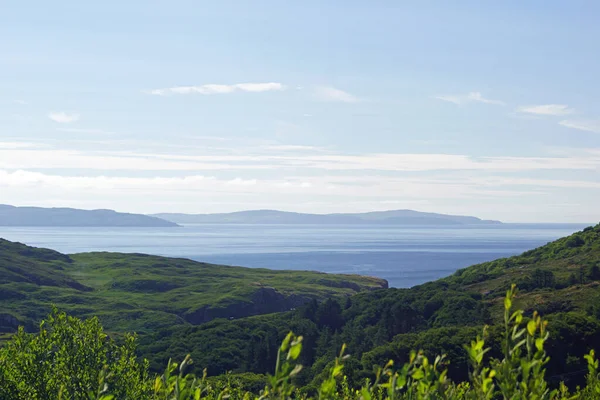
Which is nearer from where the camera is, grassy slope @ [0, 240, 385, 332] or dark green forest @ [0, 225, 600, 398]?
dark green forest @ [0, 225, 600, 398]

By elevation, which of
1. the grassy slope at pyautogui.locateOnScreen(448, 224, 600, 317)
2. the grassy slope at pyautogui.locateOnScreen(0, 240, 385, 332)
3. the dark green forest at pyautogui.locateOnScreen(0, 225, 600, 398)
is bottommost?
the grassy slope at pyautogui.locateOnScreen(0, 240, 385, 332)

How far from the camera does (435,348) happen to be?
3059 inches

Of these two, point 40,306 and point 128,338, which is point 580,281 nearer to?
point 128,338

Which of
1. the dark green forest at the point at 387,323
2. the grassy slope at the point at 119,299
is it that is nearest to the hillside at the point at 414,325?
the dark green forest at the point at 387,323

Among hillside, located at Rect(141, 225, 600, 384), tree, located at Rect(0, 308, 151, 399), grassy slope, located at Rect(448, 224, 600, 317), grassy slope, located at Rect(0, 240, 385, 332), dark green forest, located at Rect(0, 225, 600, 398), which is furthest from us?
grassy slope, located at Rect(0, 240, 385, 332)

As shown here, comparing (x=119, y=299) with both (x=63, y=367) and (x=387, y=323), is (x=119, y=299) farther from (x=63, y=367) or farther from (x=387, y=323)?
(x=63, y=367)

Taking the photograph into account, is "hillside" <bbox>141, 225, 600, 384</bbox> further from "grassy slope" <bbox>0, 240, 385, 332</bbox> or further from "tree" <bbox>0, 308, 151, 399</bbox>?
"tree" <bbox>0, 308, 151, 399</bbox>

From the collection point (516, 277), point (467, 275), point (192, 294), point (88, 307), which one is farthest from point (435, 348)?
point (192, 294)

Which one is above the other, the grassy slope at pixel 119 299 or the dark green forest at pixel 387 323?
the dark green forest at pixel 387 323

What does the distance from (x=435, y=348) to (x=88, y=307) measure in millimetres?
105840

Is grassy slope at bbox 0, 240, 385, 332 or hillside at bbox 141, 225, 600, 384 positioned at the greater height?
hillside at bbox 141, 225, 600, 384

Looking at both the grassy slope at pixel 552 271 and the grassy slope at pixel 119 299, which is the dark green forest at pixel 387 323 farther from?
the grassy slope at pixel 119 299

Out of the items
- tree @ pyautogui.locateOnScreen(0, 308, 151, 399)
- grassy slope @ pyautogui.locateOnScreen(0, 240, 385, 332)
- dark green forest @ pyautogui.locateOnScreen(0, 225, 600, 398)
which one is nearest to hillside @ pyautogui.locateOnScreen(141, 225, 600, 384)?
dark green forest @ pyautogui.locateOnScreen(0, 225, 600, 398)

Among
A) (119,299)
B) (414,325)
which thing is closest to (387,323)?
(414,325)
